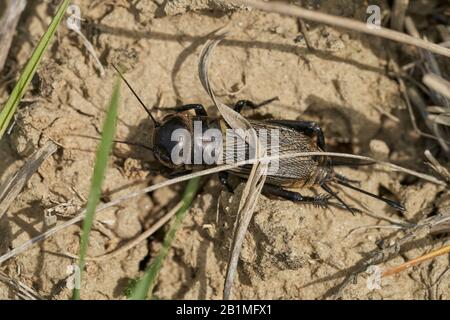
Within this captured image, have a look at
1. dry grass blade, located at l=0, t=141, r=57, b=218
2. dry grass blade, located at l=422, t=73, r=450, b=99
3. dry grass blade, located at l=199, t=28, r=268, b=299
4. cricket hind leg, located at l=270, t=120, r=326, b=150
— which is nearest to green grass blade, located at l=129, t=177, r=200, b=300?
dry grass blade, located at l=199, t=28, r=268, b=299

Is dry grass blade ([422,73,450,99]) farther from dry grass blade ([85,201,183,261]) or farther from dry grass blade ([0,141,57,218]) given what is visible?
dry grass blade ([0,141,57,218])

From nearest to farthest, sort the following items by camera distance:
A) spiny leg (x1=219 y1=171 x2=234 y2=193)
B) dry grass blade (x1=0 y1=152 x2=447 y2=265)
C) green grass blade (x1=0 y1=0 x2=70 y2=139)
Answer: dry grass blade (x1=0 y1=152 x2=447 y2=265) < green grass blade (x1=0 y1=0 x2=70 y2=139) < spiny leg (x1=219 y1=171 x2=234 y2=193)

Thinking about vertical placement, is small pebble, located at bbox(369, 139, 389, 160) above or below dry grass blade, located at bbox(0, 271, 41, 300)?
above

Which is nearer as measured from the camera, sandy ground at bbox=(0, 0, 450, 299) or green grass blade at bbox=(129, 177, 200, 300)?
green grass blade at bbox=(129, 177, 200, 300)

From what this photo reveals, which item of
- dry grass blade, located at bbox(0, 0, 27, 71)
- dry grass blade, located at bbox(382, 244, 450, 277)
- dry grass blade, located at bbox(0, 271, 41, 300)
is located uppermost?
dry grass blade, located at bbox(0, 0, 27, 71)

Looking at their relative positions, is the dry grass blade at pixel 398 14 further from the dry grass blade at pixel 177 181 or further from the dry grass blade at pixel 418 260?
the dry grass blade at pixel 418 260

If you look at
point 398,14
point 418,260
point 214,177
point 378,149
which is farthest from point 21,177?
point 398,14

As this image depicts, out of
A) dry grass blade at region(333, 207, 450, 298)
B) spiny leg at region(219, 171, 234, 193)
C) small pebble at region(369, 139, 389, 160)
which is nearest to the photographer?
dry grass blade at region(333, 207, 450, 298)

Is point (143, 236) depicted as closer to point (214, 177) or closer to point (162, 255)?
point (214, 177)
